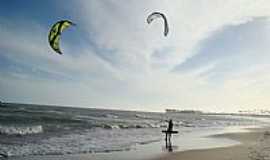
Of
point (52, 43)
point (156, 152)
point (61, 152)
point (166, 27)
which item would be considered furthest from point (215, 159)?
point (52, 43)

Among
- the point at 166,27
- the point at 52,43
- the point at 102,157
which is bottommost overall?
the point at 102,157

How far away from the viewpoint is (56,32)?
11125 mm

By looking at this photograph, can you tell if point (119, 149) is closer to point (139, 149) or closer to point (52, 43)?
point (139, 149)

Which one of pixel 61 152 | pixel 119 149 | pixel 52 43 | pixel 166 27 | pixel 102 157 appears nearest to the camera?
pixel 52 43

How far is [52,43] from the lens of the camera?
10.9 meters

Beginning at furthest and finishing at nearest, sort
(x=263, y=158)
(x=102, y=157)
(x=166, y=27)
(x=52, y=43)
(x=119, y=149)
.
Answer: (x=119, y=149), (x=102, y=157), (x=263, y=158), (x=166, y=27), (x=52, y=43)

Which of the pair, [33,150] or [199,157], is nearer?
[199,157]

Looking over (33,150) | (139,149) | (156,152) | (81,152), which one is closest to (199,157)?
(156,152)

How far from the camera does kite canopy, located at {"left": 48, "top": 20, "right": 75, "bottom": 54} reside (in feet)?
35.5

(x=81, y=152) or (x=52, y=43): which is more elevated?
(x=52, y=43)

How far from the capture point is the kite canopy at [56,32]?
10.8 metres

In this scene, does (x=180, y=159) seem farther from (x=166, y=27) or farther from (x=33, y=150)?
(x=33, y=150)

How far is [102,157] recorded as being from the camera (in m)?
15.4

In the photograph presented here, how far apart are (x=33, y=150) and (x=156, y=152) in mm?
5804
